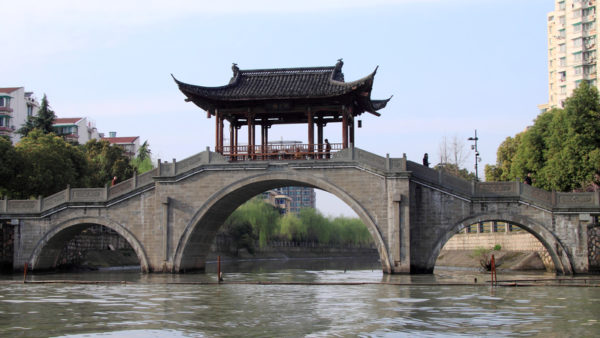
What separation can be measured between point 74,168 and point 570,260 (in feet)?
89.1

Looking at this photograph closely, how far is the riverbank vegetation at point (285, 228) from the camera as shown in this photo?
212 ft

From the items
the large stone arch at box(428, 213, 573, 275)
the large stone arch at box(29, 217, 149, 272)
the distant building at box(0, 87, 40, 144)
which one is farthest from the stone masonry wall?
the distant building at box(0, 87, 40, 144)

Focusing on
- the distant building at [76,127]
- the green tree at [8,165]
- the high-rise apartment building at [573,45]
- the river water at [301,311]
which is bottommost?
the river water at [301,311]

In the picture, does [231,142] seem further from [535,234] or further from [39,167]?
[535,234]

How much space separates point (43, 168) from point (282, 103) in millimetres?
14231

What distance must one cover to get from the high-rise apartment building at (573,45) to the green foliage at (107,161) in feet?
125

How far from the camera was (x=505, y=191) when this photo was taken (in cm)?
2675

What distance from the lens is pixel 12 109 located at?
6338 cm

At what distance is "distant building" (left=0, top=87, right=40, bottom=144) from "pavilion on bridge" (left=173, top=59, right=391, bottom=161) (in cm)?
3854

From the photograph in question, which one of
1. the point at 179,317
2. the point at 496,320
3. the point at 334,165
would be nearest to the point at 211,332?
the point at 179,317

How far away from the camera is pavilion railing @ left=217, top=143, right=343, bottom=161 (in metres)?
28.7

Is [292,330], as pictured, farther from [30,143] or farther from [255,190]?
[30,143]

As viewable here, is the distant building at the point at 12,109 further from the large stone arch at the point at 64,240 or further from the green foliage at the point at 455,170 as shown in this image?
the green foliage at the point at 455,170

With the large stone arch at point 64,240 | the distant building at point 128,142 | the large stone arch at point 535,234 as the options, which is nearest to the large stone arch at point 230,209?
the large stone arch at point 64,240
